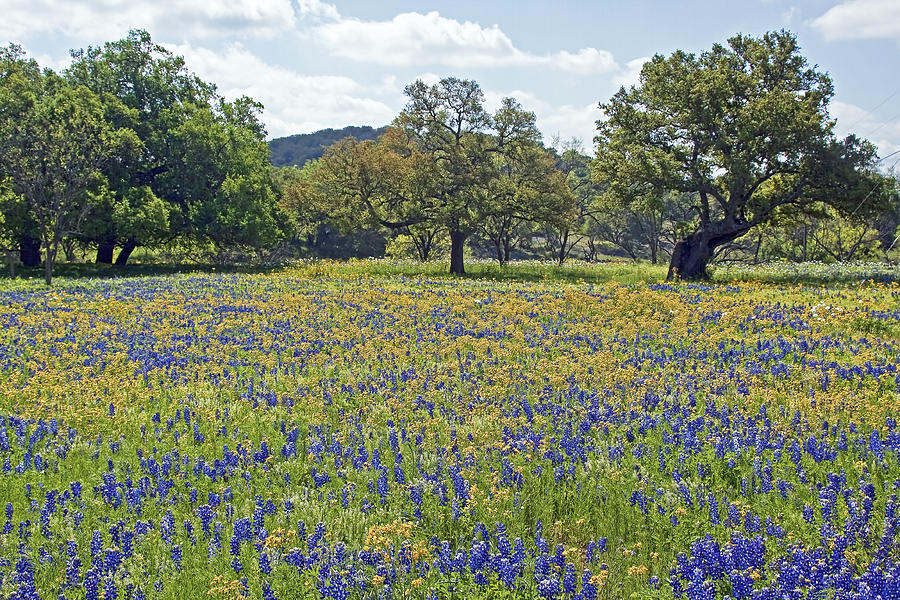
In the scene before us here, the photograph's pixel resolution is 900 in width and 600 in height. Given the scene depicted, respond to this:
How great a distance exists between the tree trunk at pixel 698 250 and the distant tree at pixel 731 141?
0.16 feet

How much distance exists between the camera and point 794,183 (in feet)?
93.9

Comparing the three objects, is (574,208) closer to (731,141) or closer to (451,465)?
(731,141)

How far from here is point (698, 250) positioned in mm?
30234

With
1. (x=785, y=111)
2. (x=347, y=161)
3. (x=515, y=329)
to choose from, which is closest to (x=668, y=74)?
(x=785, y=111)

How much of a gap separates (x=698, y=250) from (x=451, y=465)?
27.5 m

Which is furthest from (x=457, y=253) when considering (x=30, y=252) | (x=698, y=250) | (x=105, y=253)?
(x=30, y=252)

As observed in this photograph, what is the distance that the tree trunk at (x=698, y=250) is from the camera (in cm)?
2975

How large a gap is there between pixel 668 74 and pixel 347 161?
59.4ft

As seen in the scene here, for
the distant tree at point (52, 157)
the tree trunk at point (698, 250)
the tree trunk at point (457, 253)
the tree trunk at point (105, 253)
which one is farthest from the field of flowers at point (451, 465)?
the tree trunk at point (105, 253)

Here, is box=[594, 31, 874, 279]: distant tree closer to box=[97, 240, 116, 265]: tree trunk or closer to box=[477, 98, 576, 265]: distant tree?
box=[477, 98, 576, 265]: distant tree

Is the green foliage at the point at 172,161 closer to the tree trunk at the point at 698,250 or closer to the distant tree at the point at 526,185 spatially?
the distant tree at the point at 526,185

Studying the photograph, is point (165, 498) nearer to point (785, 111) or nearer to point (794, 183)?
point (785, 111)

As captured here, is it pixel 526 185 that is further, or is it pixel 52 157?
pixel 526 185

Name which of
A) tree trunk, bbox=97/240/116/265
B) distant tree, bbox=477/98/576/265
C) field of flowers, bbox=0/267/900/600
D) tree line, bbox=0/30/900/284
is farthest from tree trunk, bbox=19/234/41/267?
field of flowers, bbox=0/267/900/600
